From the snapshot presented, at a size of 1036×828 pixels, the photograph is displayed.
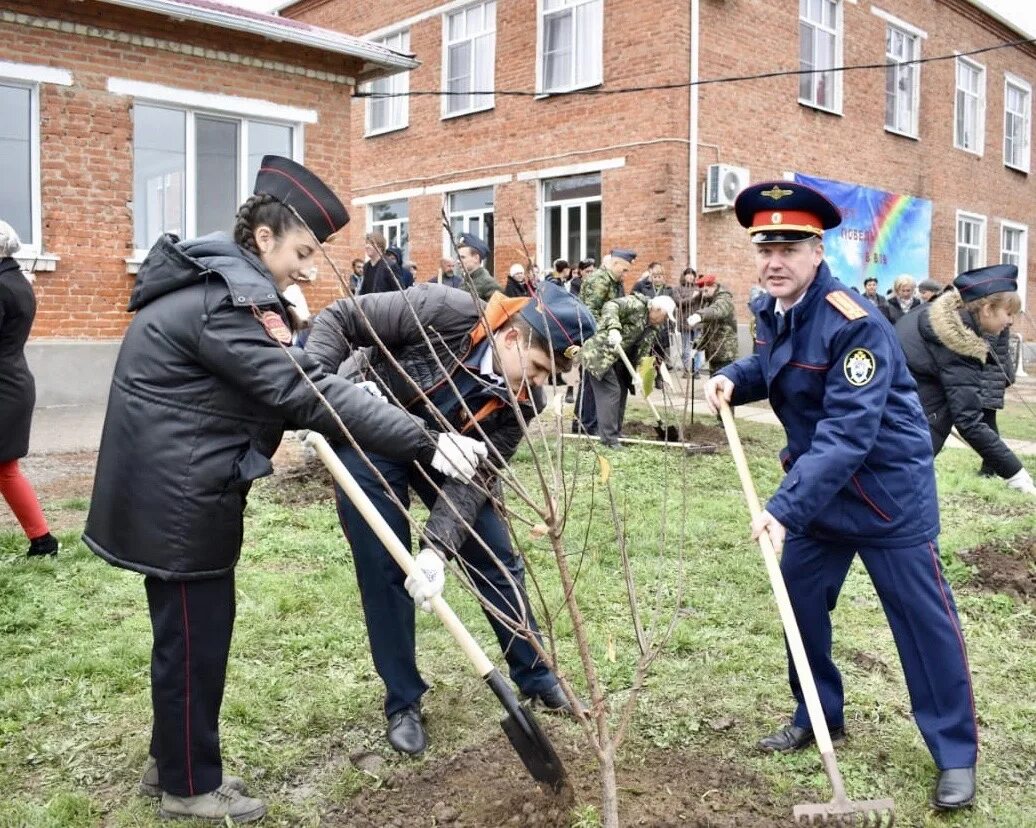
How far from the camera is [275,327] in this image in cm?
267

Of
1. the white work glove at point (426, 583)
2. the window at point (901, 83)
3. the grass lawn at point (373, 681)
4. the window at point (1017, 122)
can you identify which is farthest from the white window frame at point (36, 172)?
the window at point (1017, 122)

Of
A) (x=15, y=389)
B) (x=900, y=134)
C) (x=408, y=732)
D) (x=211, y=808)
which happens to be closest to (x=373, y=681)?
(x=408, y=732)

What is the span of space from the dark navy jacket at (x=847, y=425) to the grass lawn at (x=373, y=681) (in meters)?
0.47

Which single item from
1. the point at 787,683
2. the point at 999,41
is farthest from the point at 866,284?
the point at 787,683

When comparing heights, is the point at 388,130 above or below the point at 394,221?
above

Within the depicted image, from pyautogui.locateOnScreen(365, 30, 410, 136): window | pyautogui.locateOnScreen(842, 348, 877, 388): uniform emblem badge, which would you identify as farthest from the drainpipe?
pyautogui.locateOnScreen(842, 348, 877, 388): uniform emblem badge

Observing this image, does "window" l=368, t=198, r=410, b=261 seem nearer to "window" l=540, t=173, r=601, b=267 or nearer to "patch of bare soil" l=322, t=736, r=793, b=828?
"window" l=540, t=173, r=601, b=267

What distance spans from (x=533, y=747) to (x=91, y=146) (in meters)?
9.93

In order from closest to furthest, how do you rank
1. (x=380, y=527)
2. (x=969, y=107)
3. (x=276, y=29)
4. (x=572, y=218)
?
(x=380, y=527) < (x=276, y=29) < (x=572, y=218) < (x=969, y=107)

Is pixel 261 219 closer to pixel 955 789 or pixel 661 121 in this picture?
pixel 955 789

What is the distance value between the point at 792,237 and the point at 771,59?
1477cm

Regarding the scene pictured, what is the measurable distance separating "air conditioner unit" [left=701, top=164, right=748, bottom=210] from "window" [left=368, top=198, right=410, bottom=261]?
21.6 ft

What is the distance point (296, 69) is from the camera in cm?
1207

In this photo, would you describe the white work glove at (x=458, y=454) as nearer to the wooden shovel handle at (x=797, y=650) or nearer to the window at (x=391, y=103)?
the wooden shovel handle at (x=797, y=650)
